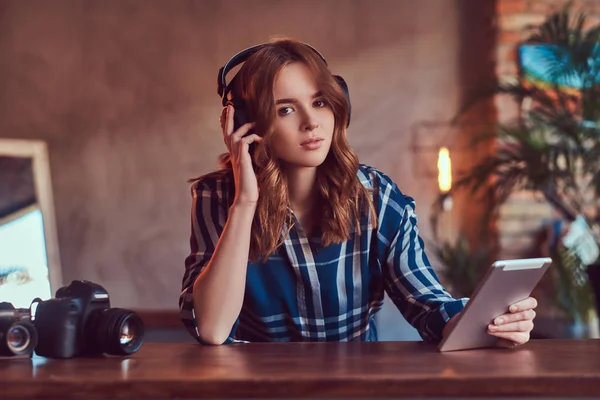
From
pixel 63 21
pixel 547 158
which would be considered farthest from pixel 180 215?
pixel 547 158

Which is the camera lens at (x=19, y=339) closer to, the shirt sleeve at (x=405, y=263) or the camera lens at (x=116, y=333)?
the camera lens at (x=116, y=333)

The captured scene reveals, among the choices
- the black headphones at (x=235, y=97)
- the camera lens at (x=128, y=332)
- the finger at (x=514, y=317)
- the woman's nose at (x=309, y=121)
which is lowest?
the finger at (x=514, y=317)

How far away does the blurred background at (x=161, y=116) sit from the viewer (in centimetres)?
545

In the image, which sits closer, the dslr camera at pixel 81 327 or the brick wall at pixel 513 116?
the dslr camera at pixel 81 327

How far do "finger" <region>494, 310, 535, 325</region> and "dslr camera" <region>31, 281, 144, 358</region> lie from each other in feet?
1.95

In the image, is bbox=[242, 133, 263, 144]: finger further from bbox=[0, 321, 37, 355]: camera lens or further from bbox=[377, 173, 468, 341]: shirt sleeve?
bbox=[0, 321, 37, 355]: camera lens

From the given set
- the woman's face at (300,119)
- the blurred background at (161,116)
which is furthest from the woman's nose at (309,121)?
the blurred background at (161,116)

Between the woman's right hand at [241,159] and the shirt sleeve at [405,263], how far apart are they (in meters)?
0.30

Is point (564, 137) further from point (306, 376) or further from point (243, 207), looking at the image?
point (306, 376)

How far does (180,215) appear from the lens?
5680 millimetres

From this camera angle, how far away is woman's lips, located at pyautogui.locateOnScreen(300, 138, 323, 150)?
1640mm

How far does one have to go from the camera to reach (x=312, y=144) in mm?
1640

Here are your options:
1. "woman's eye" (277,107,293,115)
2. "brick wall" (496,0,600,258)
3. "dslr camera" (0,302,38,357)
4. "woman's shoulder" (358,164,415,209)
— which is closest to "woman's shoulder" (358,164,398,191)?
"woman's shoulder" (358,164,415,209)

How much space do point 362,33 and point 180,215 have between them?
5.84 ft
